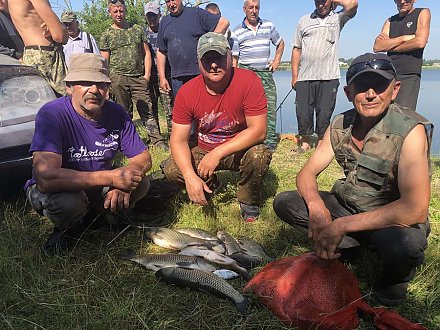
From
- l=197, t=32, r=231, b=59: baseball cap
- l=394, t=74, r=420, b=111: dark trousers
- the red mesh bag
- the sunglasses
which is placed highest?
l=197, t=32, r=231, b=59: baseball cap

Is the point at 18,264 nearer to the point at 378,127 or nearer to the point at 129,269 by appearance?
the point at 129,269

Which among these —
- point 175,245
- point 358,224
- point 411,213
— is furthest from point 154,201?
point 411,213

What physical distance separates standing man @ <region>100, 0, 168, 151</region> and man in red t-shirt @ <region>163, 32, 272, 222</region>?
251cm

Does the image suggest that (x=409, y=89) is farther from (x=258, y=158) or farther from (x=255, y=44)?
(x=258, y=158)

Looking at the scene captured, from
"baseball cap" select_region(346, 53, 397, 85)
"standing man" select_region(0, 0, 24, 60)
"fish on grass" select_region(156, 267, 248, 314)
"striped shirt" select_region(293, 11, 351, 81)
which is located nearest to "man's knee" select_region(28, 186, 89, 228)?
"fish on grass" select_region(156, 267, 248, 314)

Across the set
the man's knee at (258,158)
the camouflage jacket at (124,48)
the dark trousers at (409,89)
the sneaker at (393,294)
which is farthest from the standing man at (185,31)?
the sneaker at (393,294)

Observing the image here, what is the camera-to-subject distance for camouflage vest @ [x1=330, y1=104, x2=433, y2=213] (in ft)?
7.68

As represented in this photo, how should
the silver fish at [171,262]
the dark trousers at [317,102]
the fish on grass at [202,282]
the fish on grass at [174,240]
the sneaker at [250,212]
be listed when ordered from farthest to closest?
the dark trousers at [317,102] < the sneaker at [250,212] < the fish on grass at [174,240] < the silver fish at [171,262] < the fish on grass at [202,282]

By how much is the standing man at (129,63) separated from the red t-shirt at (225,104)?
99.8 inches

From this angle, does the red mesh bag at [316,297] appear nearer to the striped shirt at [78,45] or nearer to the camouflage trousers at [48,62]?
the camouflage trousers at [48,62]

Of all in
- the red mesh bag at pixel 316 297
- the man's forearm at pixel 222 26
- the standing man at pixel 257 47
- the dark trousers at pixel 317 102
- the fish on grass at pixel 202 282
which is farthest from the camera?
the standing man at pixel 257 47

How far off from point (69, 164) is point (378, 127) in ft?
7.64

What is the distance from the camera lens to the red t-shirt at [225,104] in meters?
3.44

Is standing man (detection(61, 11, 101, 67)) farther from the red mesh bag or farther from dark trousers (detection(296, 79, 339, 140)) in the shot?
the red mesh bag
